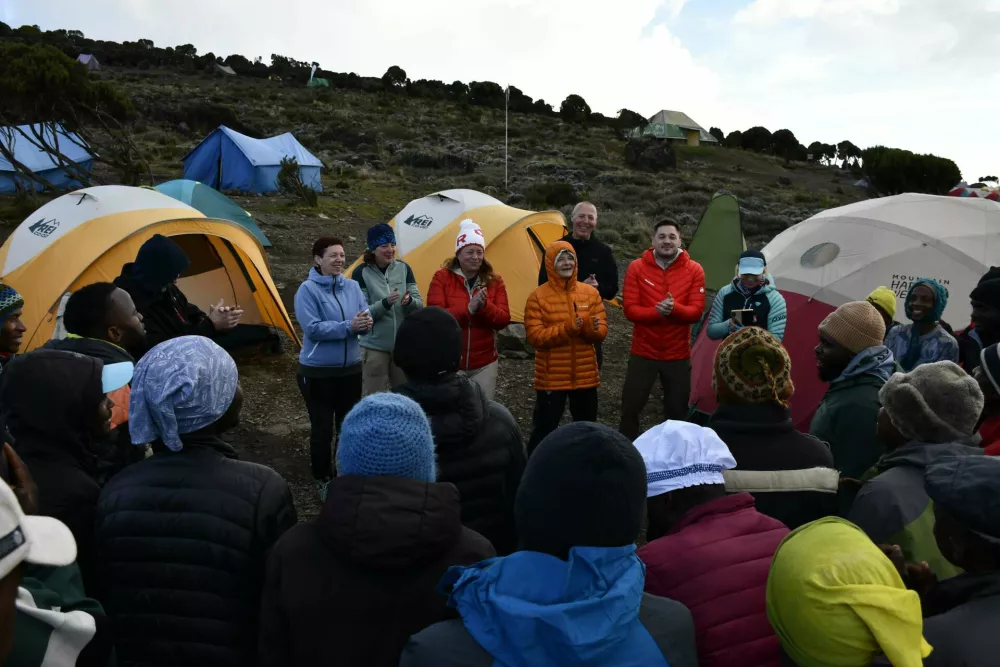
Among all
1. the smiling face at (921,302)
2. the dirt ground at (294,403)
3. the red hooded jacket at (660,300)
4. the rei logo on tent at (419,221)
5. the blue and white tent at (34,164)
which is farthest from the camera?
the blue and white tent at (34,164)

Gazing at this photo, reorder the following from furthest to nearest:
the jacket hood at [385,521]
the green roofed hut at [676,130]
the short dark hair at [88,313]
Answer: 1. the green roofed hut at [676,130]
2. the short dark hair at [88,313]
3. the jacket hood at [385,521]

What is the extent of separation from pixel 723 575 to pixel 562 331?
3031 mm

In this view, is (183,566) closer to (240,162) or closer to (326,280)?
(326,280)

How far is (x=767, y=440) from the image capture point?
8.05 feet

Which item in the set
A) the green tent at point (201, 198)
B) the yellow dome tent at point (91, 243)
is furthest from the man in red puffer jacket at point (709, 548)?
the green tent at point (201, 198)

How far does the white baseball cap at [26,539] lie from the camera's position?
1.07 meters

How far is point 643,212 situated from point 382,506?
20.0 meters

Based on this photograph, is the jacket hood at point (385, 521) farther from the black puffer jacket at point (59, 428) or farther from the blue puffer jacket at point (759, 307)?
the blue puffer jacket at point (759, 307)

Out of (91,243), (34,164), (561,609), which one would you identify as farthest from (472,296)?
(34,164)

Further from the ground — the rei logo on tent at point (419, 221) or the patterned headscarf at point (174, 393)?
the rei logo on tent at point (419, 221)

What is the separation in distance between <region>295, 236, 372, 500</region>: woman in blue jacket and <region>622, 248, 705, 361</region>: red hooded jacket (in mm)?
1922

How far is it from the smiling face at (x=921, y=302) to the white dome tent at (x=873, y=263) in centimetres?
109

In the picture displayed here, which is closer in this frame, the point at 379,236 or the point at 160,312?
the point at 160,312

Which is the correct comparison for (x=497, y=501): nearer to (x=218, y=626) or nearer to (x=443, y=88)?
(x=218, y=626)
